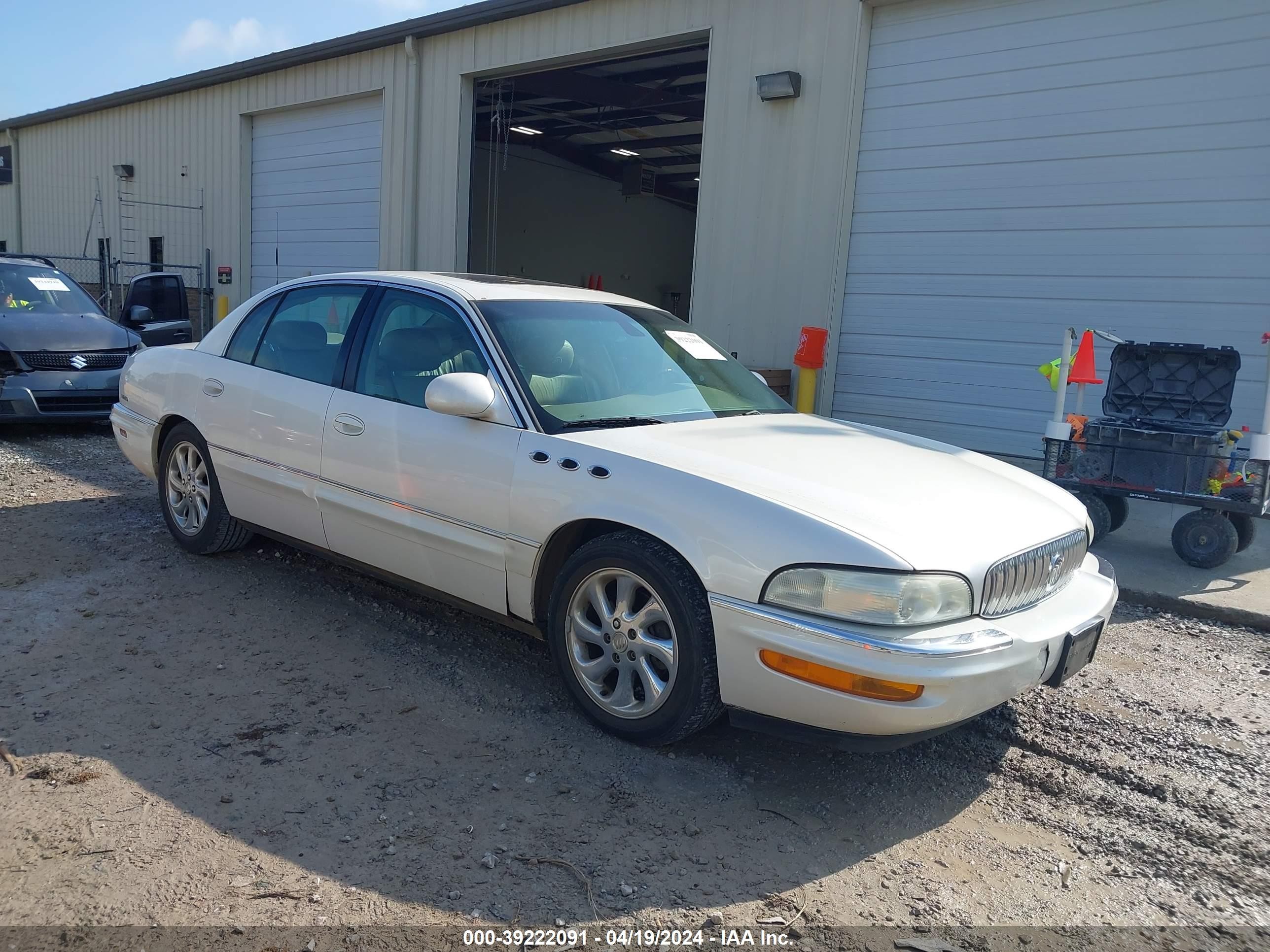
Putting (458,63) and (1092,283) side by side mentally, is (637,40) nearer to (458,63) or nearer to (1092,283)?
(458,63)

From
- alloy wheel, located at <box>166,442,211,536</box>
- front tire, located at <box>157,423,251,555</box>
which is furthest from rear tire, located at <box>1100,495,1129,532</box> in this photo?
alloy wheel, located at <box>166,442,211,536</box>

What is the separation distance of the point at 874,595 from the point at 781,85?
7228 millimetres

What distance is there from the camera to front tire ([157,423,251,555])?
506 centimetres

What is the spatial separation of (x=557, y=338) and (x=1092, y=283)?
17.6 feet

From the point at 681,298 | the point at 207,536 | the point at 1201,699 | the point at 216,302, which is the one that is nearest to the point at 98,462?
the point at 207,536

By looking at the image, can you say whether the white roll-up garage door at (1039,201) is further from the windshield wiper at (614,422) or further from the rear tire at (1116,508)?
the windshield wiper at (614,422)

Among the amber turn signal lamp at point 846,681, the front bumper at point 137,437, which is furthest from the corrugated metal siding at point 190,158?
the amber turn signal lamp at point 846,681

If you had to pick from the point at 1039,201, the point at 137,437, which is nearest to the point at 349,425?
the point at 137,437

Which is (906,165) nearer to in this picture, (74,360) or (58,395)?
(74,360)

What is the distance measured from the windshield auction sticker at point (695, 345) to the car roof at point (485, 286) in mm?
309

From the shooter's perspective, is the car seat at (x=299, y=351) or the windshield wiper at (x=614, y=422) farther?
the car seat at (x=299, y=351)

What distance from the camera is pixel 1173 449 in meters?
5.84

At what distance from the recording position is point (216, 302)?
1628 cm

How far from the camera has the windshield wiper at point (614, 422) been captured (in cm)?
368
